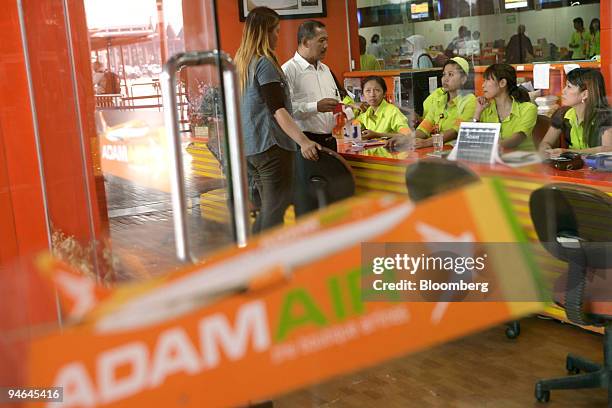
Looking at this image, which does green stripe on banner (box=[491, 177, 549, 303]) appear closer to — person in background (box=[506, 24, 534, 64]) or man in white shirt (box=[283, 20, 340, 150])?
man in white shirt (box=[283, 20, 340, 150])

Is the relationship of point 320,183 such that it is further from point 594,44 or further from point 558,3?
point 558,3

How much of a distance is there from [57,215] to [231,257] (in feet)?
1.78

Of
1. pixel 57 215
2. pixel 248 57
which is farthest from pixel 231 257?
pixel 248 57

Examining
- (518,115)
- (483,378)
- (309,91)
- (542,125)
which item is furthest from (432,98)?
(483,378)

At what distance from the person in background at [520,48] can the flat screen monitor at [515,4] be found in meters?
0.25

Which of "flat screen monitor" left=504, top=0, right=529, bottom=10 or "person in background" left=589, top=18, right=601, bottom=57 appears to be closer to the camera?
"person in background" left=589, top=18, right=601, bottom=57

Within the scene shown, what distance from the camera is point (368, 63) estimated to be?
7480 millimetres

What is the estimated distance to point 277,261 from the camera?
1344 mm

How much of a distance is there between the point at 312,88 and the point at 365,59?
3766mm

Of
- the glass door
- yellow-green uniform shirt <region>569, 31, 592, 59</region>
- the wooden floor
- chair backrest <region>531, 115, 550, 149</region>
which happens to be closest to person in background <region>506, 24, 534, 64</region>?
yellow-green uniform shirt <region>569, 31, 592, 59</region>

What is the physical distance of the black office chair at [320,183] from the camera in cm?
168

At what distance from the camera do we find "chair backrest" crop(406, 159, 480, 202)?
1.63m

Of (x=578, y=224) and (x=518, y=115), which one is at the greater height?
(x=518, y=115)

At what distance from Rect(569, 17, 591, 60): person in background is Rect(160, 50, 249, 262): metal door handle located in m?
6.48
